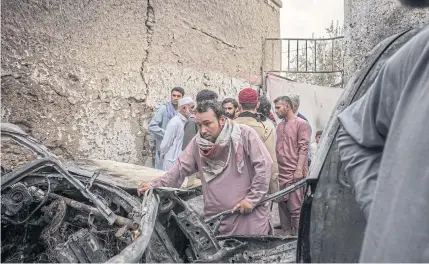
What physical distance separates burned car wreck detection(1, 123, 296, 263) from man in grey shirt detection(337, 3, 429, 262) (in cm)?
138

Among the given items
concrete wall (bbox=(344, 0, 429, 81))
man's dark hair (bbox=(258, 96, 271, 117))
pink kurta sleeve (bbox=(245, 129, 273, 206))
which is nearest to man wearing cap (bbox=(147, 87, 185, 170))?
man's dark hair (bbox=(258, 96, 271, 117))

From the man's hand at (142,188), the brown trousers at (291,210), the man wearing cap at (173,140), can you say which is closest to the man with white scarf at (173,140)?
the man wearing cap at (173,140)

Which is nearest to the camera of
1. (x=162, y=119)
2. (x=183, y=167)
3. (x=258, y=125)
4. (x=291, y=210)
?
(x=183, y=167)

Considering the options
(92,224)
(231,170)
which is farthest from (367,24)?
(92,224)

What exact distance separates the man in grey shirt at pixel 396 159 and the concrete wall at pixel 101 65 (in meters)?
4.12

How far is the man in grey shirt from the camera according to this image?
2.87ft

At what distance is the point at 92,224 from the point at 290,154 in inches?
101

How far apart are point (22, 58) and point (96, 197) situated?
2.61 meters

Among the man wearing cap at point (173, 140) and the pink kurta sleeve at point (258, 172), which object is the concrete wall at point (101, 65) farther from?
the pink kurta sleeve at point (258, 172)

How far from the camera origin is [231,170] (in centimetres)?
314

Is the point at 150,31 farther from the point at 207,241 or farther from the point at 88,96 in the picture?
the point at 207,241

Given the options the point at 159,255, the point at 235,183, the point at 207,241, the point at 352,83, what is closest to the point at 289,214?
the point at 235,183

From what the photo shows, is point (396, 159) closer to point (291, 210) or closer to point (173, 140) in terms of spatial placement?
point (291, 210)

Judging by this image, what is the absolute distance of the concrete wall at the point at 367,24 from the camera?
2.11 meters
